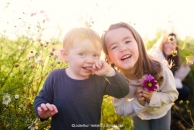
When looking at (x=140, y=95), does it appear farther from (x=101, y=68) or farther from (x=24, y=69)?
(x=24, y=69)

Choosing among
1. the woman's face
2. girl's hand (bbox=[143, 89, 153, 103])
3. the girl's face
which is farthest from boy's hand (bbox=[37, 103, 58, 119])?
the woman's face

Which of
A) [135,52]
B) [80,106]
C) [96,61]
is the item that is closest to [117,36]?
[135,52]

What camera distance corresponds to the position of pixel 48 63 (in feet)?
8.66

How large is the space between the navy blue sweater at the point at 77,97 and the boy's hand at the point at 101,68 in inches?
2.0

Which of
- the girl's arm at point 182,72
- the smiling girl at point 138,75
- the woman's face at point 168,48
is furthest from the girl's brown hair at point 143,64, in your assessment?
the girl's arm at point 182,72

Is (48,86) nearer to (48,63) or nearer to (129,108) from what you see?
(129,108)

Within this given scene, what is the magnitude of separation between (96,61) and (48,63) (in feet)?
3.41

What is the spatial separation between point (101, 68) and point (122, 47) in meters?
0.30

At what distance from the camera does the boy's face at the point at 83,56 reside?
1.70 m

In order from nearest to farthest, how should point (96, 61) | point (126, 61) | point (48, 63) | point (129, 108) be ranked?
1. point (96, 61)
2. point (126, 61)
3. point (129, 108)
4. point (48, 63)

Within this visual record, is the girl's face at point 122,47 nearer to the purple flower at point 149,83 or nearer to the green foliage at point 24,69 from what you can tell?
the purple flower at point 149,83

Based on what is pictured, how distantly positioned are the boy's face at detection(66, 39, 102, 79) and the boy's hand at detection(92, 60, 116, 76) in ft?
0.14

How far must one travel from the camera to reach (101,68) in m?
1.68

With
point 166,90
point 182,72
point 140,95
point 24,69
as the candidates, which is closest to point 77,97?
point 140,95
